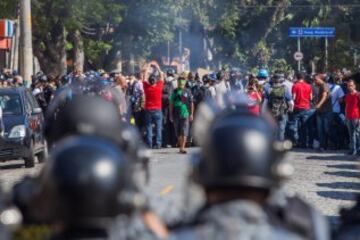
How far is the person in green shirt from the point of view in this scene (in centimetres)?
2208

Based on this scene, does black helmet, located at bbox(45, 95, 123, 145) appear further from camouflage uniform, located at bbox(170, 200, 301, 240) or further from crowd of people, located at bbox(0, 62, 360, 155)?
crowd of people, located at bbox(0, 62, 360, 155)

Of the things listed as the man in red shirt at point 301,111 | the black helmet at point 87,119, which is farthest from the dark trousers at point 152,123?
the black helmet at point 87,119

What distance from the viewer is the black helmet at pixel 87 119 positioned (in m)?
4.61

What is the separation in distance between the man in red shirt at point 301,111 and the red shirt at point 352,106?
1925 mm

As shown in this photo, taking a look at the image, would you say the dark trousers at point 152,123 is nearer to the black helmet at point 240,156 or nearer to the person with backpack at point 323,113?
the person with backpack at point 323,113

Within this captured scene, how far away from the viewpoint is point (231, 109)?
4320 mm

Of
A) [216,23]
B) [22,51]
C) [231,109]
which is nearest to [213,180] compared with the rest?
[231,109]

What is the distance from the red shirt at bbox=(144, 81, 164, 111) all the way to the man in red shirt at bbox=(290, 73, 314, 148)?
2.74m

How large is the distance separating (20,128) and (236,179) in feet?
52.1

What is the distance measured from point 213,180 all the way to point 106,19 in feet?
138

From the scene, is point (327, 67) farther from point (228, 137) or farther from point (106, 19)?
point (228, 137)

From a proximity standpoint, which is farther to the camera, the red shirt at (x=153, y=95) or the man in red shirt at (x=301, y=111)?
the man in red shirt at (x=301, y=111)

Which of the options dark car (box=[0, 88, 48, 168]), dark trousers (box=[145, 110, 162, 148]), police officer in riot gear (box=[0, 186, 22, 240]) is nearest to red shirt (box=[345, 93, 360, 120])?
dark trousers (box=[145, 110, 162, 148])

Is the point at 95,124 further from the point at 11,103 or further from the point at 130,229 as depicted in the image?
the point at 11,103
